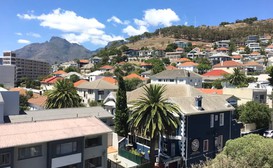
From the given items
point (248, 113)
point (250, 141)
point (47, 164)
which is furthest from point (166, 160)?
point (248, 113)

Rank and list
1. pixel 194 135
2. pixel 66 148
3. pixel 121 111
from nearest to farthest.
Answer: pixel 66 148 < pixel 194 135 < pixel 121 111

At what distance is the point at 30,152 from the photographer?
75.5 feet

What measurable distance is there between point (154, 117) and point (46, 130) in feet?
39.0

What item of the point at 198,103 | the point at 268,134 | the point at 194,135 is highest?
the point at 198,103

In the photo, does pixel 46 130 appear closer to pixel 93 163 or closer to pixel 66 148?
pixel 66 148

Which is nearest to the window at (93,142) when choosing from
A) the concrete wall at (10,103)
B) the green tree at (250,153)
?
the green tree at (250,153)

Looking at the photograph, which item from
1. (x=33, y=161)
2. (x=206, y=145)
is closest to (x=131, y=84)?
(x=206, y=145)

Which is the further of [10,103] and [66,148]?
[10,103]

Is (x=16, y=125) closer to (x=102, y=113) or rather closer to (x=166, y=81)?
(x=102, y=113)

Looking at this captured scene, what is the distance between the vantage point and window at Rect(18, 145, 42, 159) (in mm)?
22516

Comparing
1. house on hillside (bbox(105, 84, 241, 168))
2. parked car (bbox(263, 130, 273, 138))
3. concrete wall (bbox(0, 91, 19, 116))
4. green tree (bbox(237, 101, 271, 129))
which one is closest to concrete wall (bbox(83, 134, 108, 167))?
house on hillside (bbox(105, 84, 241, 168))

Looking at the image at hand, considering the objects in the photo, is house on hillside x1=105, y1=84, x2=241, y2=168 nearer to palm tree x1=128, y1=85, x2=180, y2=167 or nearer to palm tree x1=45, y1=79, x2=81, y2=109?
palm tree x1=128, y1=85, x2=180, y2=167

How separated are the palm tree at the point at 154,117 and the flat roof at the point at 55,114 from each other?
9499 millimetres

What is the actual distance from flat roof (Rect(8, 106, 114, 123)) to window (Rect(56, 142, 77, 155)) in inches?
424
